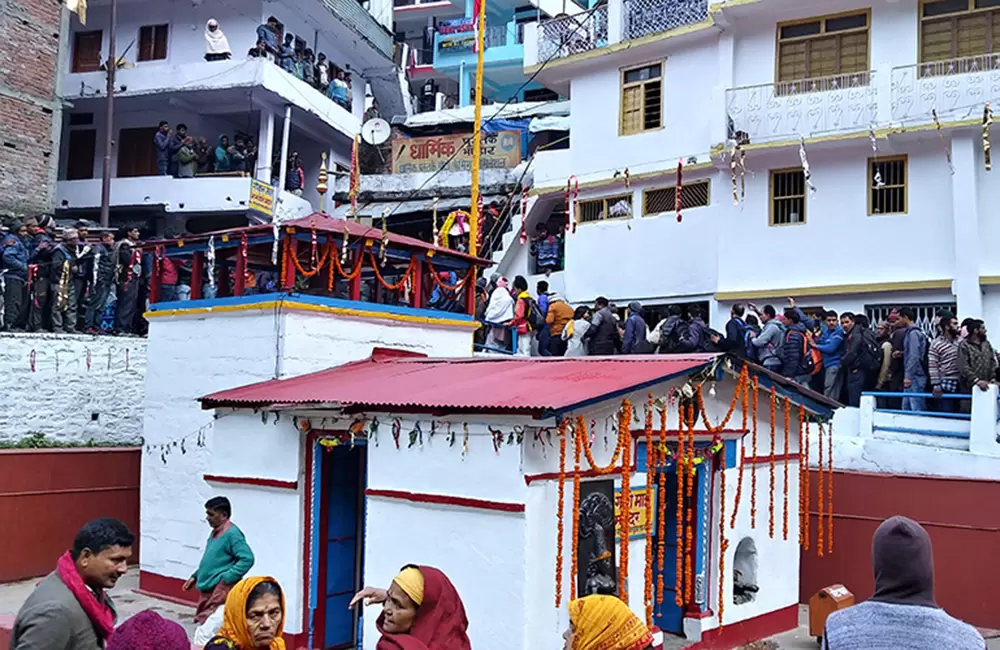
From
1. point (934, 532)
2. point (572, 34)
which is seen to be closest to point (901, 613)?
point (934, 532)

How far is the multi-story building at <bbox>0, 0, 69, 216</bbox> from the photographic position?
1880 centimetres

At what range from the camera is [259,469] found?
33.6 ft

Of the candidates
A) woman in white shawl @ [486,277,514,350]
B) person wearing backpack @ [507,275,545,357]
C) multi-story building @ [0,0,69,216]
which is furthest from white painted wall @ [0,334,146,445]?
person wearing backpack @ [507,275,545,357]

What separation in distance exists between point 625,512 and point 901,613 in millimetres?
5025

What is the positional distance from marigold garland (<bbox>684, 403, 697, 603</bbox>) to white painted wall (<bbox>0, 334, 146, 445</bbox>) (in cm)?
959

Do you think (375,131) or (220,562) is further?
(375,131)

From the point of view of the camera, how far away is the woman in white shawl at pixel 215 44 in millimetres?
23344

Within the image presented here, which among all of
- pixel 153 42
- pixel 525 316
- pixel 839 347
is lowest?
pixel 839 347

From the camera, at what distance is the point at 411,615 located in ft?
15.8

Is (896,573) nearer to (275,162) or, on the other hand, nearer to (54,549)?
(54,549)

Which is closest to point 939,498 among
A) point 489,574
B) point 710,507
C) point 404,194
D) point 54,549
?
point 710,507

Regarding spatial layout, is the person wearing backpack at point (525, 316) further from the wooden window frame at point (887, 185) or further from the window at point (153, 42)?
the window at point (153, 42)

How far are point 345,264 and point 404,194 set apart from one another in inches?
611

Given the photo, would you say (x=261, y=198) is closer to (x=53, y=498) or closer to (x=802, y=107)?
(x=53, y=498)
